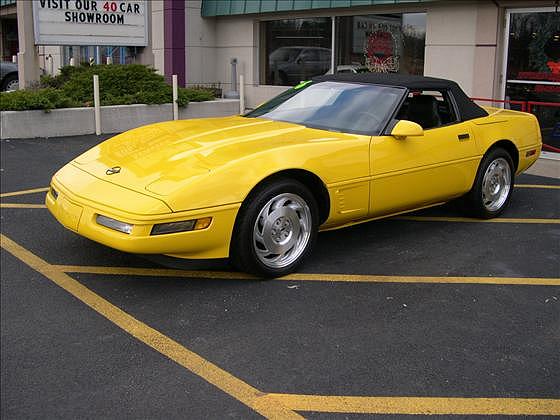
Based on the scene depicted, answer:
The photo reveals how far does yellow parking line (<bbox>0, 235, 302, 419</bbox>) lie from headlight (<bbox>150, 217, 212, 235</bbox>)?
55 centimetres

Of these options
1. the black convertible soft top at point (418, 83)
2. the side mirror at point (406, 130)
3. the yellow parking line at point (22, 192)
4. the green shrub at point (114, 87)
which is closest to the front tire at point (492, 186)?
the black convertible soft top at point (418, 83)

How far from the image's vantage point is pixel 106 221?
4238 millimetres

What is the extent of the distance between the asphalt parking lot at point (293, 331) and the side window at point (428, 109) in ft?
3.38

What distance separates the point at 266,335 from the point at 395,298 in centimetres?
105

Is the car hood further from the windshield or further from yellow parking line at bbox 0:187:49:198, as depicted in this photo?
yellow parking line at bbox 0:187:49:198

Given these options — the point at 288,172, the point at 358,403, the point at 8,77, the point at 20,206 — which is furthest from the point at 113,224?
the point at 8,77

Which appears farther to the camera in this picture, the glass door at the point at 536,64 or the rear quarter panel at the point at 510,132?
the glass door at the point at 536,64

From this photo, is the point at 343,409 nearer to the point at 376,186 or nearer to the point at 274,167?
the point at 274,167

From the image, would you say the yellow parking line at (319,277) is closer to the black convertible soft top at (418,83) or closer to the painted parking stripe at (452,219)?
the painted parking stripe at (452,219)

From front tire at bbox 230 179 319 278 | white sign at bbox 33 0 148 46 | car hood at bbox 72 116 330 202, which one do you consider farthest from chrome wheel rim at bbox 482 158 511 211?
white sign at bbox 33 0 148 46

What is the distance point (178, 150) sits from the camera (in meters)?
4.77

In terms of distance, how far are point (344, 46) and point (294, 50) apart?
1.42 metres

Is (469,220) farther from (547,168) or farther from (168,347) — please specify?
(168,347)

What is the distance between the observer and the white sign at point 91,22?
481 inches
